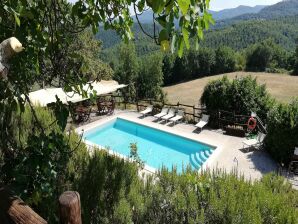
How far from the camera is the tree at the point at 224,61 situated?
72000mm

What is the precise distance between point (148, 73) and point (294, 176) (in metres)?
41.3

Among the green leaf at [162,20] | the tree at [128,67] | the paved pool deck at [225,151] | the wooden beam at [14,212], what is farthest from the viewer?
the tree at [128,67]

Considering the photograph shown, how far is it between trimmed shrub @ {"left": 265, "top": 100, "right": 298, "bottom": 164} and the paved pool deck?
1.40ft

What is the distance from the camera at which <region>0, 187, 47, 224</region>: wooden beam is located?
72.8 inches

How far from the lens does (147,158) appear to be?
1288cm

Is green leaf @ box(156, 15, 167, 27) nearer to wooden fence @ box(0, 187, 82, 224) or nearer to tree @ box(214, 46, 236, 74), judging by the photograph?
wooden fence @ box(0, 187, 82, 224)

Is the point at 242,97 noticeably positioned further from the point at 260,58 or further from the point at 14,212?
the point at 260,58

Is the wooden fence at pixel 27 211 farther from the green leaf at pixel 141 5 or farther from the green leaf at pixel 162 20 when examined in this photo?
the green leaf at pixel 141 5

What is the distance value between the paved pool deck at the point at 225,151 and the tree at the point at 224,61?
197 ft

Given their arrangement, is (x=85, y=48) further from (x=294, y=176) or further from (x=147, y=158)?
(x=294, y=176)

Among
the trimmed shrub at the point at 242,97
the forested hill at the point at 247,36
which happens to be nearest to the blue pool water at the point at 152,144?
the trimmed shrub at the point at 242,97

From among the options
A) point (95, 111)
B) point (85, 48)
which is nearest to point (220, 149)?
point (95, 111)

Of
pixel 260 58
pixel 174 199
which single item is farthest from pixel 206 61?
pixel 174 199

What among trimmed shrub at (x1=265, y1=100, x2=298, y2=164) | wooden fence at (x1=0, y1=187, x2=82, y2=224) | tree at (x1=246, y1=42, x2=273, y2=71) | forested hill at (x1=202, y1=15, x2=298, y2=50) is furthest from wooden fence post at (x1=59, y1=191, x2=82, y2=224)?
forested hill at (x1=202, y1=15, x2=298, y2=50)
